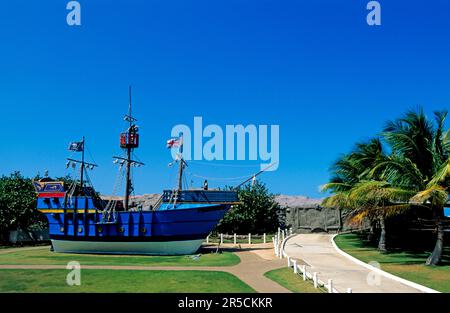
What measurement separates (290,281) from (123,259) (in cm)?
1404

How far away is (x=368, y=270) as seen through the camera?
2053 centimetres

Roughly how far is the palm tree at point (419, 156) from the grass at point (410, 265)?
1189 millimetres

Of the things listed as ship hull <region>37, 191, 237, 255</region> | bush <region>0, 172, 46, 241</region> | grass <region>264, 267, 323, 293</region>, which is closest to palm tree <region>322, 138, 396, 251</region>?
grass <region>264, 267, 323, 293</region>

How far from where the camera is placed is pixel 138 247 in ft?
102

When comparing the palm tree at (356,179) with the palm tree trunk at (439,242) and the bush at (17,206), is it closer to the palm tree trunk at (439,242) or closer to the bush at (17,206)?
the palm tree trunk at (439,242)

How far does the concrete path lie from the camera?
53.4ft

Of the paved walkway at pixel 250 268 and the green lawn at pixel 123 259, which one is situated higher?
the paved walkway at pixel 250 268

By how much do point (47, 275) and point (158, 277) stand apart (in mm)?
6323

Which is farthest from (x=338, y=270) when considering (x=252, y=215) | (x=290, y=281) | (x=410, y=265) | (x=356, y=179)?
(x=252, y=215)

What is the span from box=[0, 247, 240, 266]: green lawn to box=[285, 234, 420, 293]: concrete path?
5.05 metres

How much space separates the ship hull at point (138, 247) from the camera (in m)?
30.5

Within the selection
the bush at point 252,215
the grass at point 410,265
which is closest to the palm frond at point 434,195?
the grass at point 410,265

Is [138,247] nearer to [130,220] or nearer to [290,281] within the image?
[130,220]
